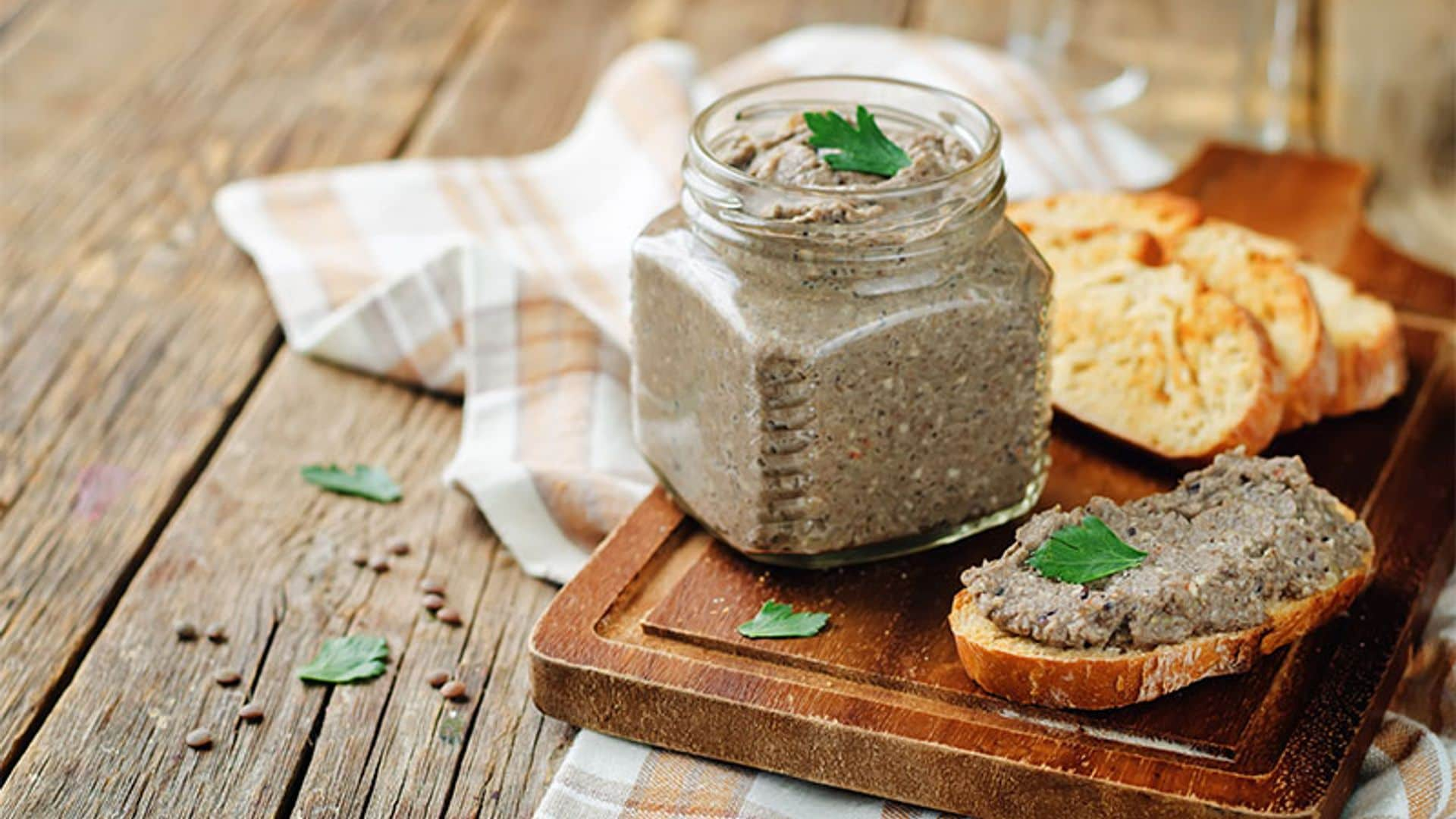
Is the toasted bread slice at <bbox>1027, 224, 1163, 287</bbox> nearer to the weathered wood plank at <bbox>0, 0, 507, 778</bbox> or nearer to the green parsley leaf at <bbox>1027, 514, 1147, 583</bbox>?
the green parsley leaf at <bbox>1027, 514, 1147, 583</bbox>

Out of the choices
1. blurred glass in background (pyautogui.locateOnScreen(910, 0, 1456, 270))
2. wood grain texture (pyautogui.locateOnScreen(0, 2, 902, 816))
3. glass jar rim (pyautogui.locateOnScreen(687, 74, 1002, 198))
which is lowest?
blurred glass in background (pyautogui.locateOnScreen(910, 0, 1456, 270))

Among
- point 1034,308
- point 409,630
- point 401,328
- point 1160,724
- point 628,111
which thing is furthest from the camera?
point 628,111

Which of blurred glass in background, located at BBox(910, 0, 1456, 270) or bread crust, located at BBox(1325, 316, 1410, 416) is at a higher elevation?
bread crust, located at BBox(1325, 316, 1410, 416)

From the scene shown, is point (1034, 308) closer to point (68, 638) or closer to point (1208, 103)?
point (68, 638)

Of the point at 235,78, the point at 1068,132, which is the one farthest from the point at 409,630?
the point at 235,78

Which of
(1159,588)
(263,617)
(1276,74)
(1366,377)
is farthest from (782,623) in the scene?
(1276,74)

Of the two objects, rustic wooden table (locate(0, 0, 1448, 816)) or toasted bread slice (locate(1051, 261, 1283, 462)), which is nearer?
rustic wooden table (locate(0, 0, 1448, 816))

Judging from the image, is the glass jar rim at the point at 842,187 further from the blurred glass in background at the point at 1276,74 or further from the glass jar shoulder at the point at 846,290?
the blurred glass in background at the point at 1276,74

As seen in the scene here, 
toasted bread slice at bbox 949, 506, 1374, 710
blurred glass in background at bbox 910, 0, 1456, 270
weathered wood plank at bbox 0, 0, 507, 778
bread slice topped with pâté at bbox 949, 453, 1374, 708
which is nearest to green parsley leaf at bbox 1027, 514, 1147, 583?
bread slice topped with pâté at bbox 949, 453, 1374, 708
